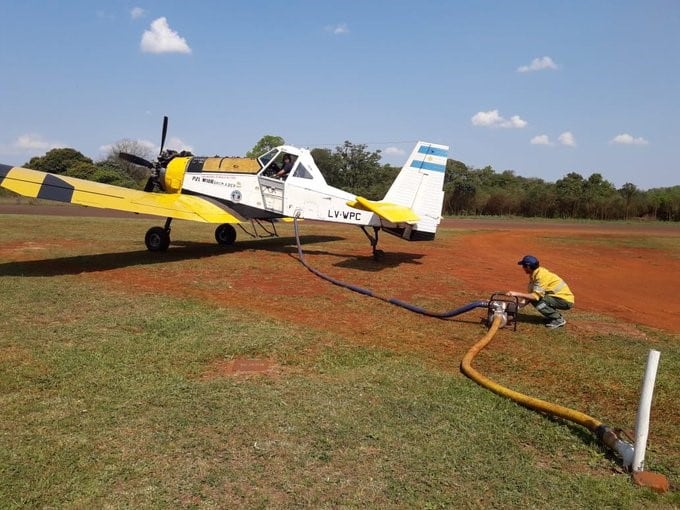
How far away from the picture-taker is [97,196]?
11.1 metres

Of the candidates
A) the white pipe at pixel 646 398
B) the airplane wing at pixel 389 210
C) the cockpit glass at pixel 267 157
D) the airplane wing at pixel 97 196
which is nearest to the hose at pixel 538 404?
the white pipe at pixel 646 398

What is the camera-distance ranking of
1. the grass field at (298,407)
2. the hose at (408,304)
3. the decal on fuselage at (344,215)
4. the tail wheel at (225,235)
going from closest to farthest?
the grass field at (298,407)
the hose at (408,304)
the decal on fuselage at (344,215)
the tail wheel at (225,235)

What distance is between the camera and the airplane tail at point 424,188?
39.2 feet

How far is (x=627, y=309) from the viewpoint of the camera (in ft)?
30.2

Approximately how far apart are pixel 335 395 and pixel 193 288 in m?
5.33

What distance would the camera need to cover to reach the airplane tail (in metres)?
12.0

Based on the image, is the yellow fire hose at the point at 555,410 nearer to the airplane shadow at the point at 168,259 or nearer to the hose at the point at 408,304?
the hose at the point at 408,304

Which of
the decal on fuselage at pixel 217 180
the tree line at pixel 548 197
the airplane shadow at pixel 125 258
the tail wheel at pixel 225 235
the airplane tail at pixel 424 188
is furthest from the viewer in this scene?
the tree line at pixel 548 197

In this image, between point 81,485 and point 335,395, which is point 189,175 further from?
point 81,485

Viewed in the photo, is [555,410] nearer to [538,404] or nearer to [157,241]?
[538,404]

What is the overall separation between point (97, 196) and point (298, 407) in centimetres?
888

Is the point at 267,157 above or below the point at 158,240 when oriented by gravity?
above

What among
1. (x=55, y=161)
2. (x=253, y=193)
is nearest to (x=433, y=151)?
(x=253, y=193)

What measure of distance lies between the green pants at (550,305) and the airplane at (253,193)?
423cm
